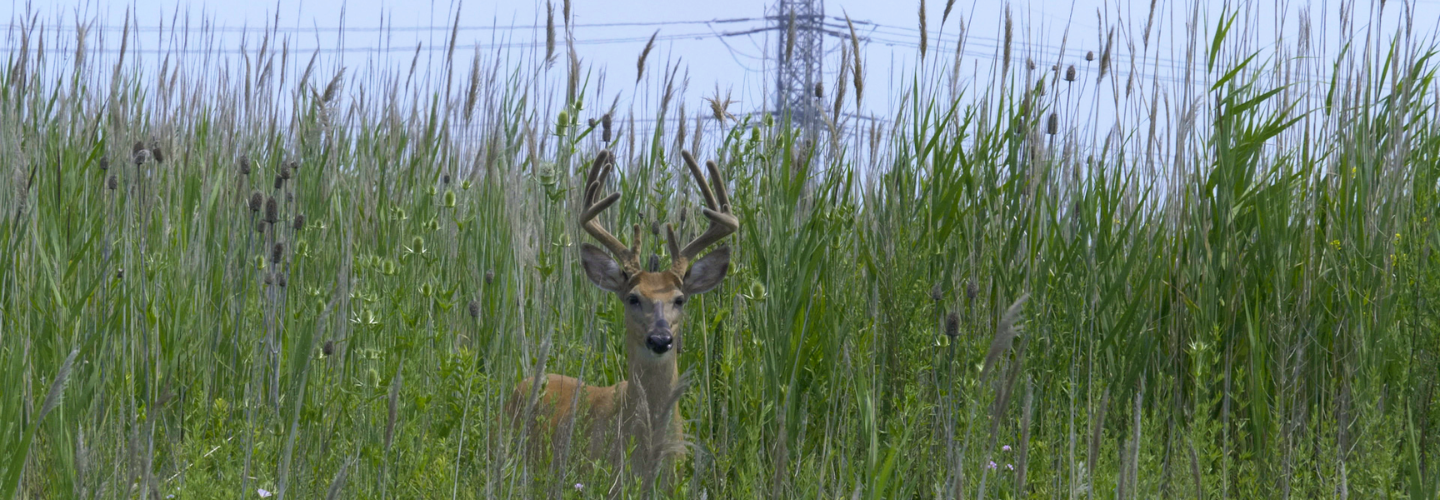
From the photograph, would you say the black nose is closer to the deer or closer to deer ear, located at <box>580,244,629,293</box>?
the deer

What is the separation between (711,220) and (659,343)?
0.44m

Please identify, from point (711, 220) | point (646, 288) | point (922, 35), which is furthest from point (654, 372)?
point (922, 35)

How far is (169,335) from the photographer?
8.82 feet

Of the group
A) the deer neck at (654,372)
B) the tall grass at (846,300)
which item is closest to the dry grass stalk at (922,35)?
the tall grass at (846,300)

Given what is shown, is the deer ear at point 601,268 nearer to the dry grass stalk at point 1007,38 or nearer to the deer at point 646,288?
the deer at point 646,288

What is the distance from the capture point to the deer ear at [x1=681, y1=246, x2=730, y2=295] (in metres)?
3.29

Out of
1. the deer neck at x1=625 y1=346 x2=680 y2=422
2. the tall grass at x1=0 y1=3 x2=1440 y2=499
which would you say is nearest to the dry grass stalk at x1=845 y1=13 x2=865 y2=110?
the tall grass at x1=0 y1=3 x2=1440 y2=499

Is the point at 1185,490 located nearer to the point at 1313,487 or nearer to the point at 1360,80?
the point at 1313,487

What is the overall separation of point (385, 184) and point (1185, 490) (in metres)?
2.64

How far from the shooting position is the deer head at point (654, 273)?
3.32 m

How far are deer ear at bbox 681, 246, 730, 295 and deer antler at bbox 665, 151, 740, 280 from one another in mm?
33

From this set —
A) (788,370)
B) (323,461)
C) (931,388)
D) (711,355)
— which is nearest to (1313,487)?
(931,388)

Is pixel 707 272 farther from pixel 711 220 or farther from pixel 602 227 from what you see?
pixel 602 227

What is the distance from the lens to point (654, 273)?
11.7 feet
